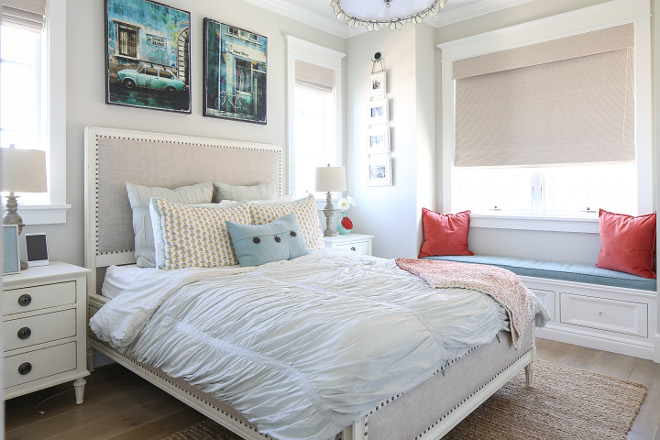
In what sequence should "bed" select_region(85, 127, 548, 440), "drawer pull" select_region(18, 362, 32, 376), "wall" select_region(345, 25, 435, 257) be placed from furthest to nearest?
"wall" select_region(345, 25, 435, 257) → "drawer pull" select_region(18, 362, 32, 376) → "bed" select_region(85, 127, 548, 440)

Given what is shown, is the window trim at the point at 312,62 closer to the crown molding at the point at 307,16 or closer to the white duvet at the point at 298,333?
the crown molding at the point at 307,16

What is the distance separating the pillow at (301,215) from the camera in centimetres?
295

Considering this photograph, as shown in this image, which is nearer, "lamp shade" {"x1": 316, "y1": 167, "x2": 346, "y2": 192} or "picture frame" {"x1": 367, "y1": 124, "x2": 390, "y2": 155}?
"lamp shade" {"x1": 316, "y1": 167, "x2": 346, "y2": 192}

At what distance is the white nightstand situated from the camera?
154 inches

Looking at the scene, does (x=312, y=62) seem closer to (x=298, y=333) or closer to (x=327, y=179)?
(x=327, y=179)

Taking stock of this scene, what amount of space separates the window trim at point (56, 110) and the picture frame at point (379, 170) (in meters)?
2.67

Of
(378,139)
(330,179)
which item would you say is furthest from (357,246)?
(378,139)

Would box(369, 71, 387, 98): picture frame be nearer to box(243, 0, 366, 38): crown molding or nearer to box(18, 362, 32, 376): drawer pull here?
box(243, 0, 366, 38): crown molding

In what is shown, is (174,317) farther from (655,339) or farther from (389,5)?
(655,339)

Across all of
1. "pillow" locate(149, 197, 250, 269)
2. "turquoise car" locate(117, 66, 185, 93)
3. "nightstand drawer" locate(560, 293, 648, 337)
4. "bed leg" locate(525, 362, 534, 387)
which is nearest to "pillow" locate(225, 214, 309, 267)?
"pillow" locate(149, 197, 250, 269)

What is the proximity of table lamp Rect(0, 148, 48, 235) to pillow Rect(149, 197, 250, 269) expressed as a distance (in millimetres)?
573

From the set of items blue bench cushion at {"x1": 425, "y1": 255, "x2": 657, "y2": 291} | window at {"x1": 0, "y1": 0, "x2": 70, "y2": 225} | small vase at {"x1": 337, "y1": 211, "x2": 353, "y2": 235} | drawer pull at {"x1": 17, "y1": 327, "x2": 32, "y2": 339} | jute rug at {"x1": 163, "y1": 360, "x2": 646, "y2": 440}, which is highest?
window at {"x1": 0, "y1": 0, "x2": 70, "y2": 225}

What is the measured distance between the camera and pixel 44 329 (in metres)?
2.28

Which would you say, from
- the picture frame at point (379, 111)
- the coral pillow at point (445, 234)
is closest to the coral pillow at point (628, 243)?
the coral pillow at point (445, 234)
